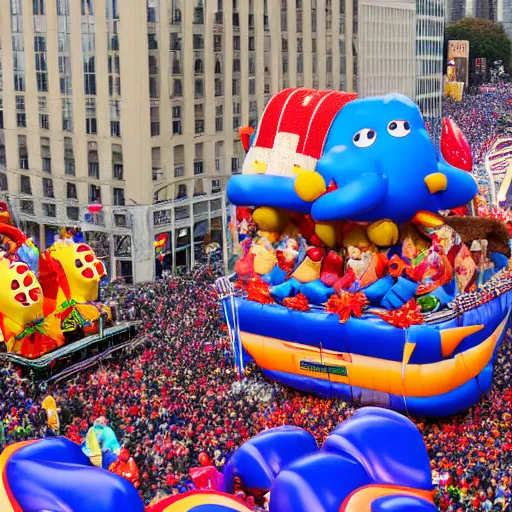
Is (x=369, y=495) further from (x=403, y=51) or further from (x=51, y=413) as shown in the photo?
(x=403, y=51)

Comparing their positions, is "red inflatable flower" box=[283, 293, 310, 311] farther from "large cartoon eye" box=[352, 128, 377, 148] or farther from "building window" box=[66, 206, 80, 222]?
"building window" box=[66, 206, 80, 222]

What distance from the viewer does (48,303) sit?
16.0 meters

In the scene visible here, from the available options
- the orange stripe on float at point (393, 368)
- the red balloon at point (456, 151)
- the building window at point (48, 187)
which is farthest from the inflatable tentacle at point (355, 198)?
the building window at point (48, 187)

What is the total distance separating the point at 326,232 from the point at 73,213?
30.9ft

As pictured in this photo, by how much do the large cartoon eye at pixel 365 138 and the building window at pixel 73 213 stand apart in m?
9.60

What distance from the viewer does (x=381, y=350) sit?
13.7 m

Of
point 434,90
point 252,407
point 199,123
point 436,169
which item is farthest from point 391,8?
point 252,407

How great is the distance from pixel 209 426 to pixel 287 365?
2.30 m

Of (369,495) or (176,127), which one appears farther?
(176,127)

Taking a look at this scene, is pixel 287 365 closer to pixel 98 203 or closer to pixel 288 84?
pixel 98 203

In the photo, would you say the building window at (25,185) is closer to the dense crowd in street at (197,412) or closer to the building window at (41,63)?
the building window at (41,63)

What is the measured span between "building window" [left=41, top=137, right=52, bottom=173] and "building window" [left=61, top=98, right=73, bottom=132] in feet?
2.02

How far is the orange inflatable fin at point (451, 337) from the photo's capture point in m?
13.4

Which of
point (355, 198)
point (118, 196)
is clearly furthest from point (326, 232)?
point (118, 196)
